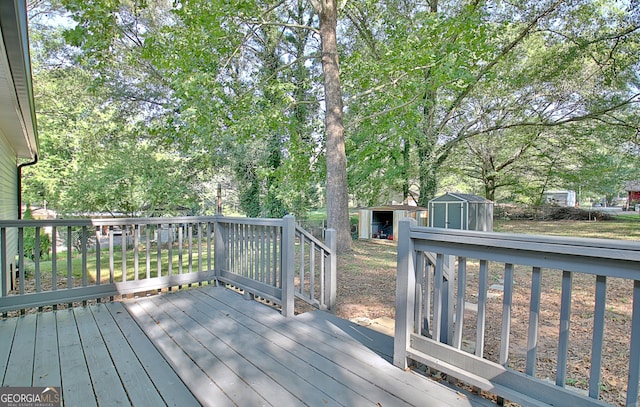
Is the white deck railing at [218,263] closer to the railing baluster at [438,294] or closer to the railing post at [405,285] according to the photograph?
the railing post at [405,285]

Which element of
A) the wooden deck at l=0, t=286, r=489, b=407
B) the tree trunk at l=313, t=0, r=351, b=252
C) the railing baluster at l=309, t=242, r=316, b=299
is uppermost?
the tree trunk at l=313, t=0, r=351, b=252

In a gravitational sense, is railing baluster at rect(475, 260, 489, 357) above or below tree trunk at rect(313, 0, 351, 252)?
below

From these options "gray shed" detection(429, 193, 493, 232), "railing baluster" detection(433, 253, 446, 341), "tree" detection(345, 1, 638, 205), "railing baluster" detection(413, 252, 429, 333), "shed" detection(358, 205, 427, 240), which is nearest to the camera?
"railing baluster" detection(433, 253, 446, 341)

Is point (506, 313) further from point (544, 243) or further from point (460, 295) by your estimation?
point (544, 243)

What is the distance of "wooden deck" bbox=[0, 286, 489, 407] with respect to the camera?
76.6 inches

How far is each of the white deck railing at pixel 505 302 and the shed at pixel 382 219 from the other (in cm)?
951

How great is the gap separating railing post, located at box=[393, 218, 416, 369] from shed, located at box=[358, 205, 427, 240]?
991cm

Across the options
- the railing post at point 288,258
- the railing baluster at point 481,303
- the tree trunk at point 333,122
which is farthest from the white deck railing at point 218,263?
the tree trunk at point 333,122

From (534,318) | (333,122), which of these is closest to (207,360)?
(534,318)

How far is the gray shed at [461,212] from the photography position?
1077cm

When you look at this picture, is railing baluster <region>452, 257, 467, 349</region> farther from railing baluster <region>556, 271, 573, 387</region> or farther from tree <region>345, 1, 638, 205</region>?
tree <region>345, 1, 638, 205</region>

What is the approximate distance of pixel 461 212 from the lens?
426 inches

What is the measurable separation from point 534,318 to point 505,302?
0.15 meters

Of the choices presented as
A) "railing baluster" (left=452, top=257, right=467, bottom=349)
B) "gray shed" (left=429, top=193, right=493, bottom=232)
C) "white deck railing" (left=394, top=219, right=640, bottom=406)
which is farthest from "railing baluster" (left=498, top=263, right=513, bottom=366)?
"gray shed" (left=429, top=193, right=493, bottom=232)
